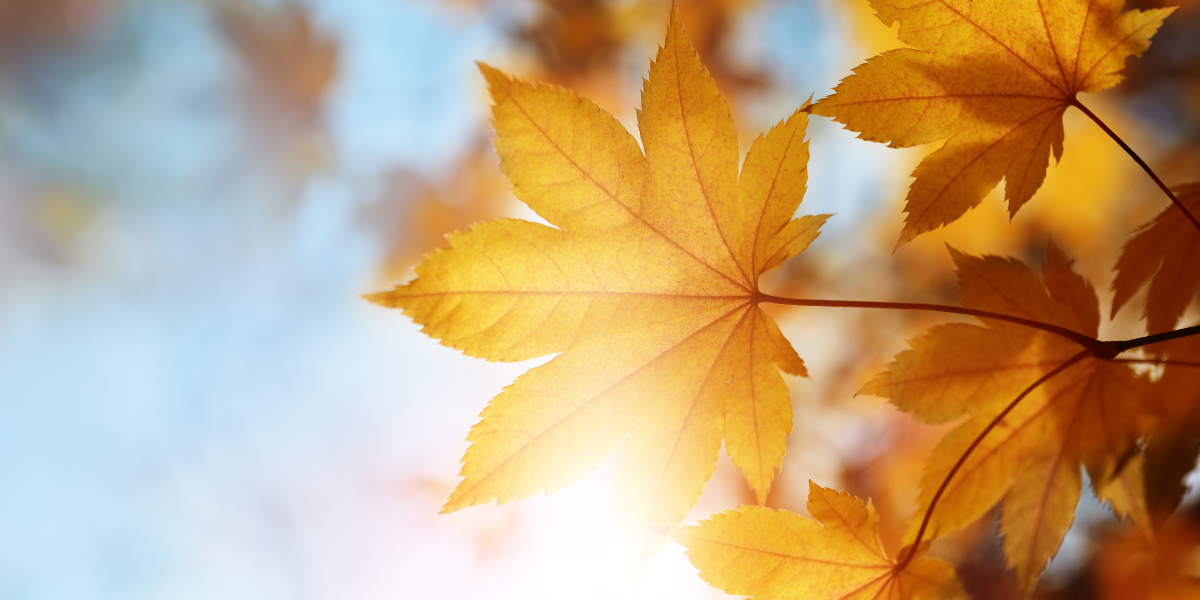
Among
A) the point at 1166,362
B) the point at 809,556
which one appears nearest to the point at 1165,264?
the point at 1166,362

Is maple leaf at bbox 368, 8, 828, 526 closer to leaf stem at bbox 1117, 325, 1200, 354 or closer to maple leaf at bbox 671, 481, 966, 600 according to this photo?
maple leaf at bbox 671, 481, 966, 600

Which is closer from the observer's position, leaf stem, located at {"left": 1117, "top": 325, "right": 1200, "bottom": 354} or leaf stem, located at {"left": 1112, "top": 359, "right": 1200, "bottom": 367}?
leaf stem, located at {"left": 1117, "top": 325, "right": 1200, "bottom": 354}

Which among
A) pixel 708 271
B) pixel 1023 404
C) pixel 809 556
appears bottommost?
pixel 809 556

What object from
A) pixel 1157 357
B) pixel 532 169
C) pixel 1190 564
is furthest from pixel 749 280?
pixel 1190 564

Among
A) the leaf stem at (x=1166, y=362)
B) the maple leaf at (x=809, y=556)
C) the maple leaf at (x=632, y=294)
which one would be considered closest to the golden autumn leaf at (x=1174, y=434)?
the leaf stem at (x=1166, y=362)

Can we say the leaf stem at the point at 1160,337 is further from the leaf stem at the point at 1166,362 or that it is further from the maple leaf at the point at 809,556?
the maple leaf at the point at 809,556

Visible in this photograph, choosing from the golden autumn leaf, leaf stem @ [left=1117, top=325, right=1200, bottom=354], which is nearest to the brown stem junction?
leaf stem @ [left=1117, top=325, right=1200, bottom=354]

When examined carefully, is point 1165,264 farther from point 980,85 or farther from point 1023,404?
point 980,85

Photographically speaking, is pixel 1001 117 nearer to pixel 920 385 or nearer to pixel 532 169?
pixel 920 385
